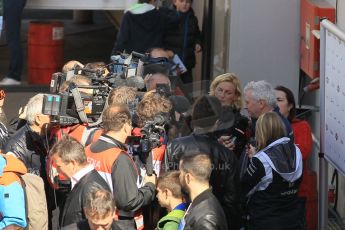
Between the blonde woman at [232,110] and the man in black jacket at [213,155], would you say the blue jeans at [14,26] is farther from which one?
the man in black jacket at [213,155]

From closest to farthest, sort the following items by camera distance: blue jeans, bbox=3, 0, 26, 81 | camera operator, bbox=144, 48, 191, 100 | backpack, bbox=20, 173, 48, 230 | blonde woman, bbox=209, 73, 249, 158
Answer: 1. backpack, bbox=20, 173, 48, 230
2. blonde woman, bbox=209, 73, 249, 158
3. camera operator, bbox=144, 48, 191, 100
4. blue jeans, bbox=3, 0, 26, 81

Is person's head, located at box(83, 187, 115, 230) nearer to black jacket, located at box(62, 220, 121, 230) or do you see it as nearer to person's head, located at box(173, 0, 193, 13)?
black jacket, located at box(62, 220, 121, 230)

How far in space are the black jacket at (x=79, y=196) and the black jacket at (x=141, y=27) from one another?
5.24 m

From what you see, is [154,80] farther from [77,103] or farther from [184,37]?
[184,37]

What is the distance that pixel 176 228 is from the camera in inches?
237

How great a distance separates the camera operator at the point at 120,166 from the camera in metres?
6.48

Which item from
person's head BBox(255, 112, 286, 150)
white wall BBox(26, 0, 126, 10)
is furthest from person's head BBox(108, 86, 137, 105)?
white wall BBox(26, 0, 126, 10)

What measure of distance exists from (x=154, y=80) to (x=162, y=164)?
1.72 metres

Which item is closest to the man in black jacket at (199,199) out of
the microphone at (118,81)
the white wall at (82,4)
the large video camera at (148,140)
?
the large video camera at (148,140)

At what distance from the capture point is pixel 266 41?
1030cm

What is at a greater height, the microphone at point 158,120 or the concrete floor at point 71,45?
the microphone at point 158,120

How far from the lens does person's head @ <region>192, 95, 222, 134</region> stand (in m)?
6.94

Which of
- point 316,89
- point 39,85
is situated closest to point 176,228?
point 316,89

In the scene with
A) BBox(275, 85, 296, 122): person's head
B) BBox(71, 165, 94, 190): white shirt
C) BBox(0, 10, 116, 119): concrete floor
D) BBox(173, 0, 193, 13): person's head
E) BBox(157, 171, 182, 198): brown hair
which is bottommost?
BBox(0, 10, 116, 119): concrete floor
